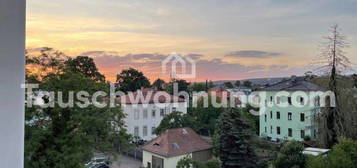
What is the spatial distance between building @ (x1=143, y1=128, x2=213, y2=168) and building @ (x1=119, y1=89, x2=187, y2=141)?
0.07 metres

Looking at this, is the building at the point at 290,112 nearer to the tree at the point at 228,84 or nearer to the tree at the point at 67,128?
the tree at the point at 228,84

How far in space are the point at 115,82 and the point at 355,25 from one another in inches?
66.4

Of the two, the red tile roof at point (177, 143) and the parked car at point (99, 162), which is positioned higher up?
the red tile roof at point (177, 143)

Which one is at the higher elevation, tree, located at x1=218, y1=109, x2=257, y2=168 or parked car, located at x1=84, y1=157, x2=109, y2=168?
tree, located at x1=218, y1=109, x2=257, y2=168

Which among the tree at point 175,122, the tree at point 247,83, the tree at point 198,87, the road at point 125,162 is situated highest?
the tree at point 247,83

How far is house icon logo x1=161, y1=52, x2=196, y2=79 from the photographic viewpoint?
1.86m

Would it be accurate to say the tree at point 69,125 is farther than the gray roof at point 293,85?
No

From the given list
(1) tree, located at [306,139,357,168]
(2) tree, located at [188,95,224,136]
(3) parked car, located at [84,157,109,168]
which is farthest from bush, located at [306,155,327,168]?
(3) parked car, located at [84,157,109,168]

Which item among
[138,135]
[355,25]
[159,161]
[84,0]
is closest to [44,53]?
[84,0]

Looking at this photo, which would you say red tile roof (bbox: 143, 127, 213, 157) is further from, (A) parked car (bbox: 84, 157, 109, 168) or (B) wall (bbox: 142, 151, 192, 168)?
(A) parked car (bbox: 84, 157, 109, 168)

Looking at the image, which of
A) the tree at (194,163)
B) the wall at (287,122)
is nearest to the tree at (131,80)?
the tree at (194,163)

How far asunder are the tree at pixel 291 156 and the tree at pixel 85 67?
1.24 m

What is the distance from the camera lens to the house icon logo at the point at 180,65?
6.10 ft

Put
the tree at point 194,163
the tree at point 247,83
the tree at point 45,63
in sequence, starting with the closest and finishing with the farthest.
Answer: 1. the tree at point 45,63
2. the tree at point 194,163
3. the tree at point 247,83
